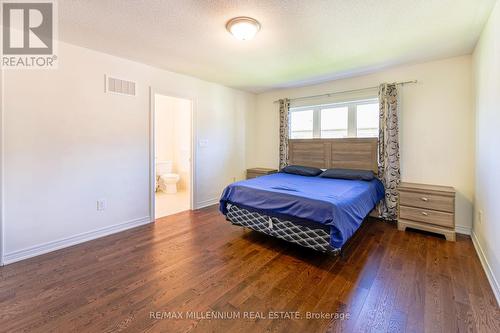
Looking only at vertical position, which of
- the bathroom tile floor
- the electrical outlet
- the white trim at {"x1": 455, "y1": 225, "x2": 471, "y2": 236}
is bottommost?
the white trim at {"x1": 455, "y1": 225, "x2": 471, "y2": 236}

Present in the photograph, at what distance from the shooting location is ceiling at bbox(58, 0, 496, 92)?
77.3 inches

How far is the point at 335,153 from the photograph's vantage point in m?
4.12

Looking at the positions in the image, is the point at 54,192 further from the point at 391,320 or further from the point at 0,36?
the point at 391,320

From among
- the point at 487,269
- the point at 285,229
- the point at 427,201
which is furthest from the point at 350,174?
the point at 487,269

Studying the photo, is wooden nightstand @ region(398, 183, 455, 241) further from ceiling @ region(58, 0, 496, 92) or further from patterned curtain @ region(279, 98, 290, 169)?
patterned curtain @ region(279, 98, 290, 169)

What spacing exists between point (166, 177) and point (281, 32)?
4289mm

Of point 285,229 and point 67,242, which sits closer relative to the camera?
point 285,229

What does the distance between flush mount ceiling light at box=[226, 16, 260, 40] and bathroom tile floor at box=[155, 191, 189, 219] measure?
9.91ft

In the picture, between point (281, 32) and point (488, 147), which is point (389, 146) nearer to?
point (488, 147)

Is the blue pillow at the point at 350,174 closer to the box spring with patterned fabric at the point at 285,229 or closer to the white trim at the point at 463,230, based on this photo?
the white trim at the point at 463,230

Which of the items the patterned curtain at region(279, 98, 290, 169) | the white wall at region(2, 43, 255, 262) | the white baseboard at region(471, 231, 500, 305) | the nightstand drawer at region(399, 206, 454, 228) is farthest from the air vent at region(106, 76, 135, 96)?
the white baseboard at region(471, 231, 500, 305)

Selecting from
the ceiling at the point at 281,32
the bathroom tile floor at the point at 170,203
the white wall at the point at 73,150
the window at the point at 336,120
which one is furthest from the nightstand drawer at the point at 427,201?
the white wall at the point at 73,150

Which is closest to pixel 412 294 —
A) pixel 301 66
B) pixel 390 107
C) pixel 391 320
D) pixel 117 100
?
pixel 391 320

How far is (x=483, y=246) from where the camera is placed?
2.33 m
